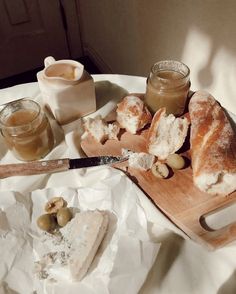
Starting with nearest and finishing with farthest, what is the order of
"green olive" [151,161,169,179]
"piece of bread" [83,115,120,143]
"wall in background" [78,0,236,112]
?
1. "green olive" [151,161,169,179]
2. "piece of bread" [83,115,120,143]
3. "wall in background" [78,0,236,112]

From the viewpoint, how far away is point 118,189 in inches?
30.0

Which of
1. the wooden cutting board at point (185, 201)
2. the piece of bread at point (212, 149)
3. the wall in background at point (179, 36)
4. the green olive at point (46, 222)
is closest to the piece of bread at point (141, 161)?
the wooden cutting board at point (185, 201)

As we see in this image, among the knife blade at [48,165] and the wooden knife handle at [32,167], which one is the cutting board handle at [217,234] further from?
the wooden knife handle at [32,167]

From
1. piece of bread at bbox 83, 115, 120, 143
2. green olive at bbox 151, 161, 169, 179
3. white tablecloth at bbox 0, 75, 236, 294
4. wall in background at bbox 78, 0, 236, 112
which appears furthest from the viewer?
wall in background at bbox 78, 0, 236, 112

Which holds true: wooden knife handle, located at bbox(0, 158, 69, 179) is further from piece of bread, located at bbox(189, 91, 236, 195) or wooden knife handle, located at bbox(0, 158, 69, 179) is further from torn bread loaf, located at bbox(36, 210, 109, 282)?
piece of bread, located at bbox(189, 91, 236, 195)

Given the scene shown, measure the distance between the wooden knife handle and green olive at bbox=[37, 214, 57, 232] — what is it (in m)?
0.15

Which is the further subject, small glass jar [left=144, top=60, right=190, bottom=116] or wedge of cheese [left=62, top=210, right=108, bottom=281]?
small glass jar [left=144, top=60, right=190, bottom=116]

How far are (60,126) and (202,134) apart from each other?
44 centimetres

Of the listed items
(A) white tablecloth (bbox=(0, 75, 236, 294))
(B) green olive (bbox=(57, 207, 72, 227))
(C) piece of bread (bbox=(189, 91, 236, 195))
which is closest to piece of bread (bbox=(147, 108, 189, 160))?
(C) piece of bread (bbox=(189, 91, 236, 195))

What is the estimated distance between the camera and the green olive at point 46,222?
2.36 feet

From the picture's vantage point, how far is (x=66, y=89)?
852mm

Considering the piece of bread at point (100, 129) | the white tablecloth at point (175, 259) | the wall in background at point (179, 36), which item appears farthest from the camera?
the wall in background at point (179, 36)

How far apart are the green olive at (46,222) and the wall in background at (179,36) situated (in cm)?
77

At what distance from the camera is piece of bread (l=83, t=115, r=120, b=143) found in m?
0.88
